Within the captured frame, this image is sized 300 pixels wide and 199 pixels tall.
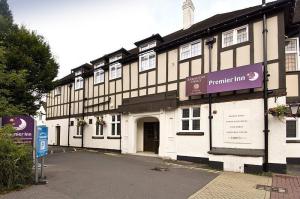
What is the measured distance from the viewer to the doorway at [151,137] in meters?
18.0

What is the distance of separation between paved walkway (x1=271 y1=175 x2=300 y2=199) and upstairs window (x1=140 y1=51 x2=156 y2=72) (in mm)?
9920

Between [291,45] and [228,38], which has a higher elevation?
[228,38]

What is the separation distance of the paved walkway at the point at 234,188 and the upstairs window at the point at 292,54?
242 inches

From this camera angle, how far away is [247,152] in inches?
463

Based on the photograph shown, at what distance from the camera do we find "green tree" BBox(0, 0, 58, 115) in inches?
637

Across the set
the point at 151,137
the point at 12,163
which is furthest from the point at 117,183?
the point at 151,137

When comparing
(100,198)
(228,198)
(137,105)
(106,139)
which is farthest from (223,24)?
(106,139)

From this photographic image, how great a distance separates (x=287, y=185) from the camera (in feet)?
29.7

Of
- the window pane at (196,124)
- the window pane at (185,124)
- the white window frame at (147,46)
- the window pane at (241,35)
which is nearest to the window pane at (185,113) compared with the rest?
the window pane at (185,124)

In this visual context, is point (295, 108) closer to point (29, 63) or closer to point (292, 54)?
point (292, 54)

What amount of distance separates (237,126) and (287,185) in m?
3.85

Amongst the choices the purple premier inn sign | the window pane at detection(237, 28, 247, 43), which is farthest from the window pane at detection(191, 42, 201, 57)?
the window pane at detection(237, 28, 247, 43)

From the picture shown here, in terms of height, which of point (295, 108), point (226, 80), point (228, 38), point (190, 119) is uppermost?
point (228, 38)

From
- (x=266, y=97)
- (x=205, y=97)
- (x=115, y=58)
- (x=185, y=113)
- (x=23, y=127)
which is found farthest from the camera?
(x=115, y=58)
